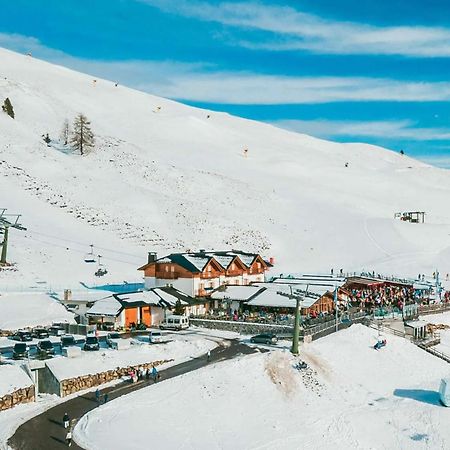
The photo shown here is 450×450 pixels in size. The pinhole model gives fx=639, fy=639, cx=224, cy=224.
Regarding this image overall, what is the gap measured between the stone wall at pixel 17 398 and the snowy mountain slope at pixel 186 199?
94.0 ft

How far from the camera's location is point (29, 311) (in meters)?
49.0

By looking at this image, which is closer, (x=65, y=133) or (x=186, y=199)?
(x=186, y=199)

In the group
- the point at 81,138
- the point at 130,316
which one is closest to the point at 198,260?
the point at 130,316

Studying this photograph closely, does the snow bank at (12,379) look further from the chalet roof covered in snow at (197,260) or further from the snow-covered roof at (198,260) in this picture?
the snow-covered roof at (198,260)

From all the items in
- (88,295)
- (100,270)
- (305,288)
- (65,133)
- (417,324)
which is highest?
(65,133)

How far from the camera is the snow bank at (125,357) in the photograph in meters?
33.6

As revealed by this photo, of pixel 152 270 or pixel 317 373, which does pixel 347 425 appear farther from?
pixel 152 270

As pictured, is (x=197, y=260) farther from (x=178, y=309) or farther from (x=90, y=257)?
(x=90, y=257)

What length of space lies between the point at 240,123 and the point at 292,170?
6116cm

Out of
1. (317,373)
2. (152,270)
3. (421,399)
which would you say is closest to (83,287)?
(152,270)

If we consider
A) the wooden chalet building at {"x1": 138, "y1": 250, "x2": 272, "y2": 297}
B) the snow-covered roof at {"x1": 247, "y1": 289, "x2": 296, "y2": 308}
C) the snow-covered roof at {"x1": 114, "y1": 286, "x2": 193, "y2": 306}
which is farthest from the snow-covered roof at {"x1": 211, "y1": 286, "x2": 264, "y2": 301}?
the snow-covered roof at {"x1": 114, "y1": 286, "x2": 193, "y2": 306}

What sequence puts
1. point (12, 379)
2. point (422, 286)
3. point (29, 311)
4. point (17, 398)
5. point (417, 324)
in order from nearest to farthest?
point (17, 398), point (12, 379), point (29, 311), point (417, 324), point (422, 286)

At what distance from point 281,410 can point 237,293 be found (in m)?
22.6

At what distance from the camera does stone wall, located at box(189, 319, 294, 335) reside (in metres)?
45.2
